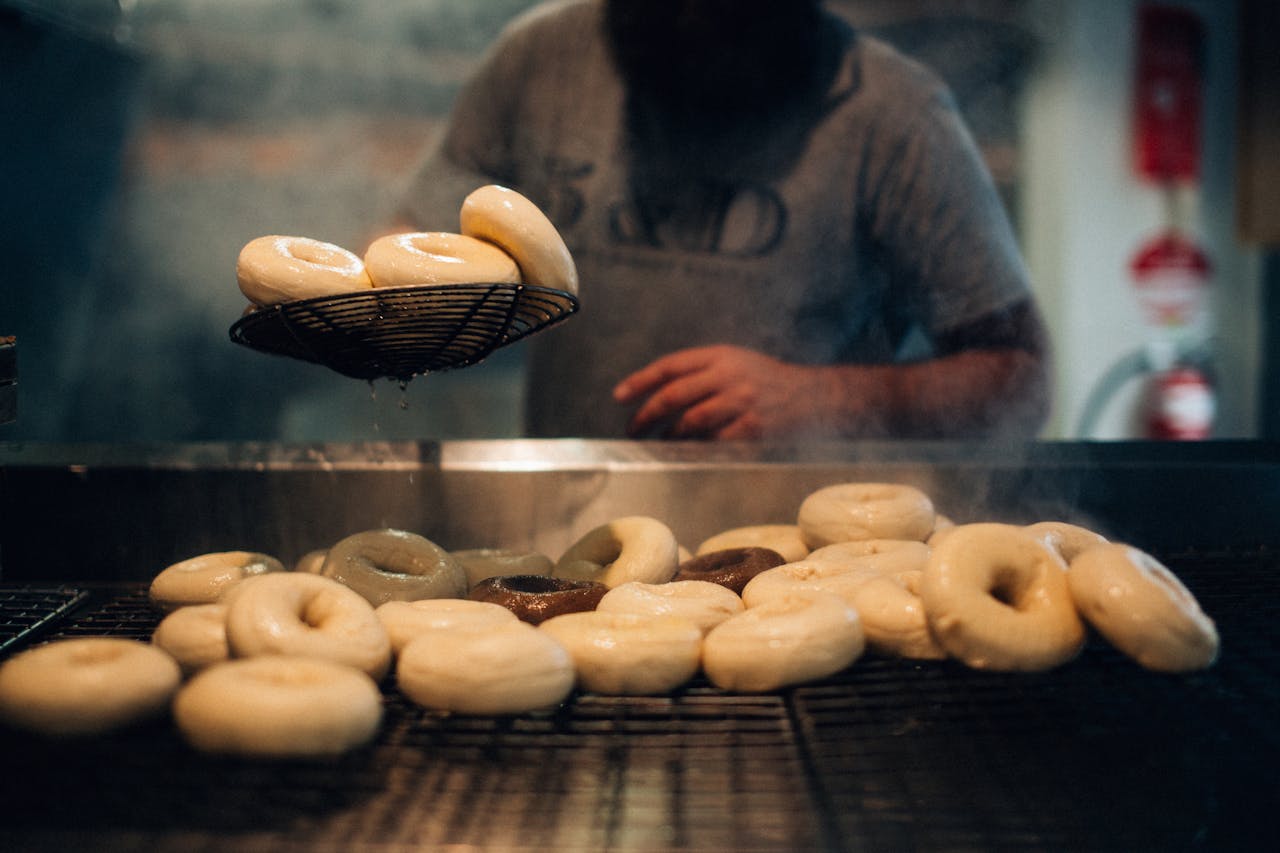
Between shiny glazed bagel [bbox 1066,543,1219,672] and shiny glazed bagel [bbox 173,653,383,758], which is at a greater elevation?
shiny glazed bagel [bbox 1066,543,1219,672]

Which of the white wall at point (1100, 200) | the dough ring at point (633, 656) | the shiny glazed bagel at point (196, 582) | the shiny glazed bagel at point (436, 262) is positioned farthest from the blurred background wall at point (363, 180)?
the dough ring at point (633, 656)

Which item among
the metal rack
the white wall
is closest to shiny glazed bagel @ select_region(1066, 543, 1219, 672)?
the metal rack

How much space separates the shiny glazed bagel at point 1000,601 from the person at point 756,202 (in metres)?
1.01

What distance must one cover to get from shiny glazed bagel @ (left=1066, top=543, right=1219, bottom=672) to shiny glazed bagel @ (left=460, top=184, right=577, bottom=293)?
0.83 metres

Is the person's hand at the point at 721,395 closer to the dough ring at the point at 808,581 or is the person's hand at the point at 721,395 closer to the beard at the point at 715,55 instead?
the dough ring at the point at 808,581

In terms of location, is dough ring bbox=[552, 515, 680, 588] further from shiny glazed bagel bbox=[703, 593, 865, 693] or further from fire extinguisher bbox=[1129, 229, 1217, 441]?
fire extinguisher bbox=[1129, 229, 1217, 441]

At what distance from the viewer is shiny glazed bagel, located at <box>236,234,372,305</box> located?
3.98 feet

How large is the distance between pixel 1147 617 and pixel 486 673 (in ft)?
2.53

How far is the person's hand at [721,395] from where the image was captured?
195cm

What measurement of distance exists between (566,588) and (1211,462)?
128cm

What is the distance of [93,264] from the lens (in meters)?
2.67

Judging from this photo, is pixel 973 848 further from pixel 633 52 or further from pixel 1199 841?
pixel 633 52

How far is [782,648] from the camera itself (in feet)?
3.51

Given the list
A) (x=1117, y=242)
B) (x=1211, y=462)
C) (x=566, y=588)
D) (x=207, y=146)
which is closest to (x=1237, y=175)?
(x=1117, y=242)
